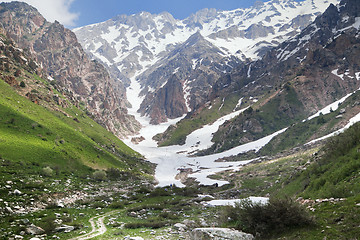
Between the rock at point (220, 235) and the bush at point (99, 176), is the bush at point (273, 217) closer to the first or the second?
the rock at point (220, 235)

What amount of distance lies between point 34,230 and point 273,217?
16.1m

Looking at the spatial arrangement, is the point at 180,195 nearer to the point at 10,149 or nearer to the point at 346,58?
the point at 10,149

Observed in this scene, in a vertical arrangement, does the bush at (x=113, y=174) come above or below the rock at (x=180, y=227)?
above

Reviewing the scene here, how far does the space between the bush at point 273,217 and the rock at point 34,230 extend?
1388 cm

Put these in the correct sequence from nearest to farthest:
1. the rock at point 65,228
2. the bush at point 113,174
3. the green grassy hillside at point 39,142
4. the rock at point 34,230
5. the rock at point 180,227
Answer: the rock at point 34,230 → the rock at point 65,228 → the rock at point 180,227 → the green grassy hillside at point 39,142 → the bush at point 113,174

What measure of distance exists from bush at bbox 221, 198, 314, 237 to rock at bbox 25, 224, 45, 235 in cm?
1388

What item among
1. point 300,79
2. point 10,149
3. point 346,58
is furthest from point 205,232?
point 346,58

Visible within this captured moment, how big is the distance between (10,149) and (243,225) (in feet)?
155

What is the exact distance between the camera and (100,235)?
16.4m

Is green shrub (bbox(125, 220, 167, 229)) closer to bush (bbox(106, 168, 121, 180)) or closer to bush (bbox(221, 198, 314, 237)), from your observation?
bush (bbox(221, 198, 314, 237))

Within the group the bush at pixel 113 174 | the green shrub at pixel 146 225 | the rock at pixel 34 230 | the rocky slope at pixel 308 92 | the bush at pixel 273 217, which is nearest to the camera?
the bush at pixel 273 217

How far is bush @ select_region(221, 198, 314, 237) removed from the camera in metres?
12.8

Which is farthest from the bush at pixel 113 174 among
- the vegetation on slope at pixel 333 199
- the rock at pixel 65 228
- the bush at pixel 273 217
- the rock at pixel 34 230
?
the bush at pixel 273 217

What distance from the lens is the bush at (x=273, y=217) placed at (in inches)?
503
